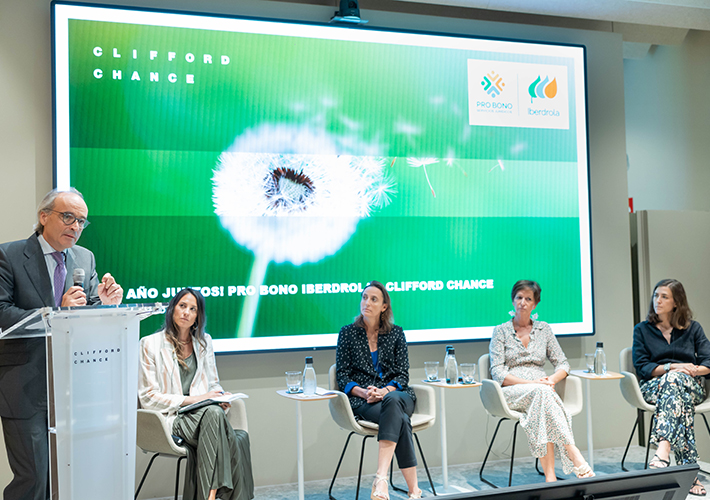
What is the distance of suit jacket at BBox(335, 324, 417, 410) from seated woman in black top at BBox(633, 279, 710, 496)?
160 cm

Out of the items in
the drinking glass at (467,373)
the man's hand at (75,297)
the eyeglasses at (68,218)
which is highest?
the eyeglasses at (68,218)

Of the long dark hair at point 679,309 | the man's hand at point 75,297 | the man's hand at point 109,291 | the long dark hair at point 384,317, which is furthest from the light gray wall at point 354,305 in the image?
the man's hand at point 75,297

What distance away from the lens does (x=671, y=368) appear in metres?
4.21

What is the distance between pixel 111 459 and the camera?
6.82ft

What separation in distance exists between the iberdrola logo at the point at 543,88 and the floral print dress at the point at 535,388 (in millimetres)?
1719

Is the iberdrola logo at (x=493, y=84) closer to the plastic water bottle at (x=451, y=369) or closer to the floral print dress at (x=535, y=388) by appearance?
the floral print dress at (x=535, y=388)

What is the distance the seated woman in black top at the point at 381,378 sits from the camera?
360 centimetres

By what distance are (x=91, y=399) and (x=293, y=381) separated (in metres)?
1.72

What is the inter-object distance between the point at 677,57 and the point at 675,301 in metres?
3.00

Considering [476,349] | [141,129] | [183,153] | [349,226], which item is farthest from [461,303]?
[141,129]

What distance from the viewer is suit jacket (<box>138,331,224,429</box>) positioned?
333 centimetres

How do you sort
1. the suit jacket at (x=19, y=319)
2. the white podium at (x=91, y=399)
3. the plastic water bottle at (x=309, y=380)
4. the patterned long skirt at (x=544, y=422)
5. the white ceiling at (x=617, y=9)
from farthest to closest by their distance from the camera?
the white ceiling at (x=617, y=9), the patterned long skirt at (x=544, y=422), the plastic water bottle at (x=309, y=380), the suit jacket at (x=19, y=319), the white podium at (x=91, y=399)

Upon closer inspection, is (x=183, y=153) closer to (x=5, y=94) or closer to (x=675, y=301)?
(x=5, y=94)

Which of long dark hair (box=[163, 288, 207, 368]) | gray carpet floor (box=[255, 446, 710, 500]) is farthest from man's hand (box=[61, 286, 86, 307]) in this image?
gray carpet floor (box=[255, 446, 710, 500])
